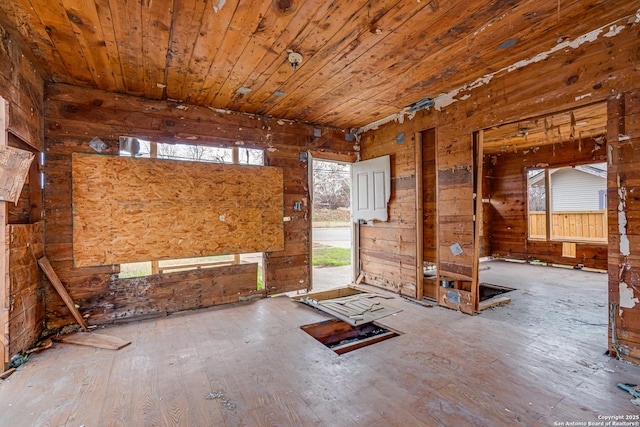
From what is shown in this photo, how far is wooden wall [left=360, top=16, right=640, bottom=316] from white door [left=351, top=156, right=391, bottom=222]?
0.46 feet

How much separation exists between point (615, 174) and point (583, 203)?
440 inches

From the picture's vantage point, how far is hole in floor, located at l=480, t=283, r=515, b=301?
479 centimetres

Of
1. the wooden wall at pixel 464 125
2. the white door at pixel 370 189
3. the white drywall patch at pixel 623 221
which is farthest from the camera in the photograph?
the white door at pixel 370 189

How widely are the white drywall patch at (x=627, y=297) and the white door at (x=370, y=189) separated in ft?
9.14

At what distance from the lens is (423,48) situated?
2680 mm

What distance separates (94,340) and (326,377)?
8.19ft

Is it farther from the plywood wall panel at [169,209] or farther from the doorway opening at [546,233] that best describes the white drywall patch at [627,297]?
the plywood wall panel at [169,209]

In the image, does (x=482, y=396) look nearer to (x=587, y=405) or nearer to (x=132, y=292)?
(x=587, y=405)

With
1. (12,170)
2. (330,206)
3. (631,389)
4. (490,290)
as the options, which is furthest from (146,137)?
(330,206)

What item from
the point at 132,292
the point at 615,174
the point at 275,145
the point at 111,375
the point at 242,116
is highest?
the point at 242,116

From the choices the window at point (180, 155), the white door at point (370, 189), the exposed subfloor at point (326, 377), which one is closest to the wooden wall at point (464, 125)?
the white door at point (370, 189)

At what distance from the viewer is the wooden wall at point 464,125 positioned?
8.19 ft

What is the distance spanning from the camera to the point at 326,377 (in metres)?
2.22

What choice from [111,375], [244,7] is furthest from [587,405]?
[244,7]
